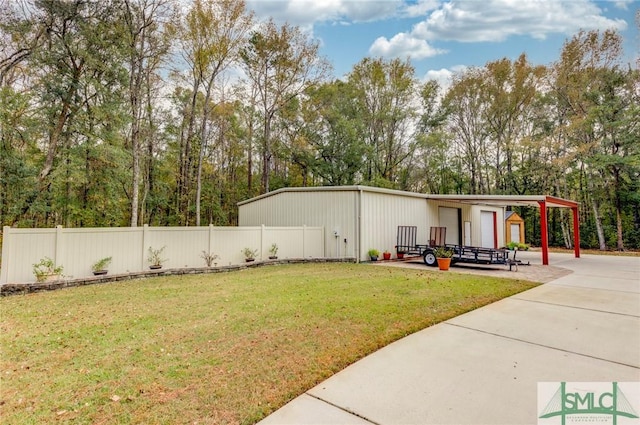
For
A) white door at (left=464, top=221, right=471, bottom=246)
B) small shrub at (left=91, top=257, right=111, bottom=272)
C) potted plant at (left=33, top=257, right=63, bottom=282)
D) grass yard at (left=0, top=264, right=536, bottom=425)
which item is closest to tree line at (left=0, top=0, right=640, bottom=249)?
small shrub at (left=91, top=257, right=111, bottom=272)

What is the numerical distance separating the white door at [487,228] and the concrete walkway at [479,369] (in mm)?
12700

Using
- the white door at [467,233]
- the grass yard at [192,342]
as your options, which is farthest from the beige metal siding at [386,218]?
the grass yard at [192,342]

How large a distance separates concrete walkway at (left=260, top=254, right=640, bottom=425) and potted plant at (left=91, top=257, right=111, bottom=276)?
23.3 feet

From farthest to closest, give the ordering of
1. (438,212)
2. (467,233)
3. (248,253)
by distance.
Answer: (467,233), (438,212), (248,253)

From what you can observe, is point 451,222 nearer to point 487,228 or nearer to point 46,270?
point 487,228

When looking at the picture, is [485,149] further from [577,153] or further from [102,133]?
[102,133]

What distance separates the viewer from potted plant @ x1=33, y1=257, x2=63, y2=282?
6543 mm

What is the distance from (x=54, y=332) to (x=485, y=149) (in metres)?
25.5

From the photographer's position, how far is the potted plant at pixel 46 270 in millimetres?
6543

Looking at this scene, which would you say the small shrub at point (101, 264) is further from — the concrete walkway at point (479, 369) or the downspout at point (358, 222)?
the downspout at point (358, 222)

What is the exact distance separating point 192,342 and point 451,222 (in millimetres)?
14296

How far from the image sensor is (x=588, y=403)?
2506 millimetres

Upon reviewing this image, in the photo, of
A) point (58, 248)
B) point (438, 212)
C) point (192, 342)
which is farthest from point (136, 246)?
point (438, 212)

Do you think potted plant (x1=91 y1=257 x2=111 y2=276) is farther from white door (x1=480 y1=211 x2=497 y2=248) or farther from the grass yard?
white door (x1=480 y1=211 x2=497 y2=248)
